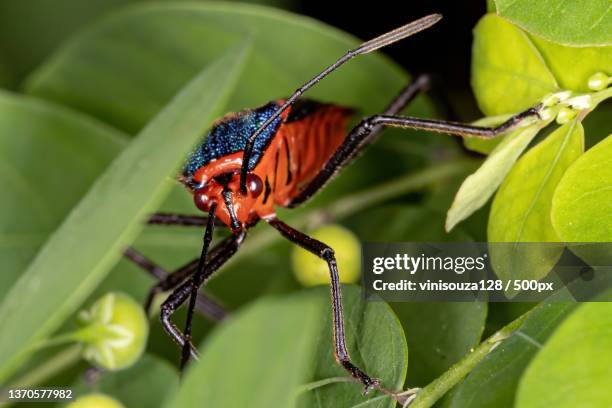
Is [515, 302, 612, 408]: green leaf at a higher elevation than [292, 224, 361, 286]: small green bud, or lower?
higher

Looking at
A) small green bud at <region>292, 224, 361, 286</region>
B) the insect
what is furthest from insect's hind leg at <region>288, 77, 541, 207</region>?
small green bud at <region>292, 224, 361, 286</region>

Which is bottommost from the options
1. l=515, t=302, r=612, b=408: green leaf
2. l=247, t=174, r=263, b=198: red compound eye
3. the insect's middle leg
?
the insect's middle leg

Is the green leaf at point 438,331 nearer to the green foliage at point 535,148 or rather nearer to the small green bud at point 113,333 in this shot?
the green foliage at point 535,148

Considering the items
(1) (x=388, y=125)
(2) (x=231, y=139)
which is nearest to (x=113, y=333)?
(2) (x=231, y=139)

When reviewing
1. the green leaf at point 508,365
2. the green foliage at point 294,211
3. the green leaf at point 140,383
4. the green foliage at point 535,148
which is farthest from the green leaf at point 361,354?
the green leaf at point 140,383

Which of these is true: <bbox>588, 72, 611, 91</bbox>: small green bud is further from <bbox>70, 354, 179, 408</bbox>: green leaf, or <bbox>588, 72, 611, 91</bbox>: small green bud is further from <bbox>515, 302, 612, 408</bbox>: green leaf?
<bbox>70, 354, 179, 408</bbox>: green leaf

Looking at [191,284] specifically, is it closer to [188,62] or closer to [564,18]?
[188,62]
